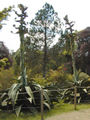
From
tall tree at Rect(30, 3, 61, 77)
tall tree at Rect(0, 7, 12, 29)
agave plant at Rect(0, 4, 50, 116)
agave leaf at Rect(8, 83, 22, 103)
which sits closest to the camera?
agave leaf at Rect(8, 83, 22, 103)

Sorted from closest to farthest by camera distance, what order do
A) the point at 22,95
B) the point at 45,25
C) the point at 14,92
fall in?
1. the point at 14,92
2. the point at 22,95
3. the point at 45,25

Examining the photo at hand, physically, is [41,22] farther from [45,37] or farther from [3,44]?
[3,44]

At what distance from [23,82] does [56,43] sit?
1315cm

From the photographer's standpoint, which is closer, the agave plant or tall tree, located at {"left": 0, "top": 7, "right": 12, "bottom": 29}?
the agave plant

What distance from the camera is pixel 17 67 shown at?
50.5 ft

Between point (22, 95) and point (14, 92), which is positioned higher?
point (14, 92)

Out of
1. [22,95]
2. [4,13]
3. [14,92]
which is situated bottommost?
[22,95]

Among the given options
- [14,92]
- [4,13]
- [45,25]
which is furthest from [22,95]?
[45,25]

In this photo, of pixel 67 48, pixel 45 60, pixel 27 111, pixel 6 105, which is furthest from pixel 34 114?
pixel 45 60

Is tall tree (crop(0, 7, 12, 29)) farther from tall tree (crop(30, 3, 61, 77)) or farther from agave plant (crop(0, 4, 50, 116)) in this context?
tall tree (crop(30, 3, 61, 77))

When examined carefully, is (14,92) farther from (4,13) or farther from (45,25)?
(45,25)

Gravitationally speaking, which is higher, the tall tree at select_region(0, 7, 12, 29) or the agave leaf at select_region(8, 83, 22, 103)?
the tall tree at select_region(0, 7, 12, 29)

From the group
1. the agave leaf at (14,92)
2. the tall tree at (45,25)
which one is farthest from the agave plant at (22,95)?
the tall tree at (45,25)

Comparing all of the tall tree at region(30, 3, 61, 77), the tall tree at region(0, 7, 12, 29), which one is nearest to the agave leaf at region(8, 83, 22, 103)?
the tall tree at region(0, 7, 12, 29)
